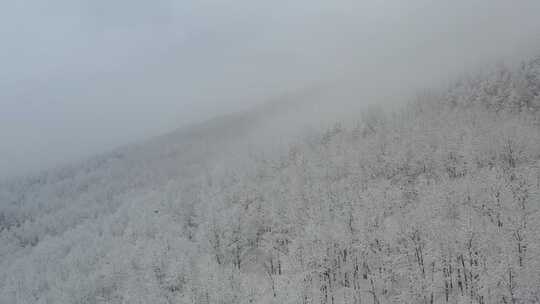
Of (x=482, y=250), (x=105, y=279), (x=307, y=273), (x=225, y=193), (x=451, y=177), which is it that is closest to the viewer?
(x=482, y=250)

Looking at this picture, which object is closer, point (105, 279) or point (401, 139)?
point (105, 279)

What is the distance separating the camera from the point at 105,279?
107000mm

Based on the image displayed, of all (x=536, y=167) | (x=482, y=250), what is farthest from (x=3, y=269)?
(x=536, y=167)

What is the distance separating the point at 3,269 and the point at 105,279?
72.4 m

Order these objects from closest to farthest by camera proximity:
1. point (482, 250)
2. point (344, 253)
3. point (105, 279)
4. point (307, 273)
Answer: point (482, 250)
point (307, 273)
point (344, 253)
point (105, 279)

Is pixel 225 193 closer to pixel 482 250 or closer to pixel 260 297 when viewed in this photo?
pixel 260 297

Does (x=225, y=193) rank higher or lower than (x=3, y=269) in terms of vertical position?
higher

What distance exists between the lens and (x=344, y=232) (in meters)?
94.8

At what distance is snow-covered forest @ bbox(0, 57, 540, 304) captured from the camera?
248ft

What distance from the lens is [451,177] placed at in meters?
125

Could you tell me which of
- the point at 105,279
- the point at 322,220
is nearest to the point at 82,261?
the point at 105,279

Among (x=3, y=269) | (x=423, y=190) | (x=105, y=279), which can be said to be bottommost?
(x=3, y=269)

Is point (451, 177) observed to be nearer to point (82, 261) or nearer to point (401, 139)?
point (401, 139)

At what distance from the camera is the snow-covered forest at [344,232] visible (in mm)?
75688
